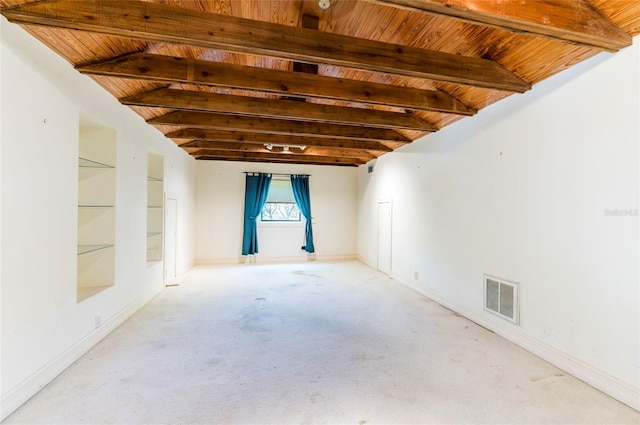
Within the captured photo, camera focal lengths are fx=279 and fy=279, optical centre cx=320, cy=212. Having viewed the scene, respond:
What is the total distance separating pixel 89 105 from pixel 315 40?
220 centimetres

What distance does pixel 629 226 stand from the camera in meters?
1.97

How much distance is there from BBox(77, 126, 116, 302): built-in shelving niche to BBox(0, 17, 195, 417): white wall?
0.24 meters

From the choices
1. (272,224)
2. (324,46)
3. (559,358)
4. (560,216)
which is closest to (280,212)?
(272,224)

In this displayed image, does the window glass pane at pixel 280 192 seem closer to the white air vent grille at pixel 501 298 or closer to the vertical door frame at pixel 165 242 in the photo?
the vertical door frame at pixel 165 242

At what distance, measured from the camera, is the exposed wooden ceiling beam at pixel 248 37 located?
67.7 inches

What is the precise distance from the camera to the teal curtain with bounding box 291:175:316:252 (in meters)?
7.12

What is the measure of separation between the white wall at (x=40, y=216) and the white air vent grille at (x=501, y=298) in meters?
4.11

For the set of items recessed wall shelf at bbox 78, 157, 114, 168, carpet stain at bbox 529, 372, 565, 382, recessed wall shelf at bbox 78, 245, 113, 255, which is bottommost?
carpet stain at bbox 529, 372, 565, 382

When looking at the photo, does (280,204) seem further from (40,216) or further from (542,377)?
(542,377)

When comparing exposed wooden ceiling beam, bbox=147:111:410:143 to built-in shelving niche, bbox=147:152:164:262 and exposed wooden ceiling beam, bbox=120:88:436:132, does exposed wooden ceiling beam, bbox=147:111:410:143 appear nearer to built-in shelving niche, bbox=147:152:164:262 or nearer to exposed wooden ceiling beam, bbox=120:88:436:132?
exposed wooden ceiling beam, bbox=120:88:436:132

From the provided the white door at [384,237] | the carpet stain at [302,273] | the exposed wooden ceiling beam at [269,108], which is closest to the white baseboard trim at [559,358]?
the white door at [384,237]

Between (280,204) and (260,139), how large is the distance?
2.79 meters

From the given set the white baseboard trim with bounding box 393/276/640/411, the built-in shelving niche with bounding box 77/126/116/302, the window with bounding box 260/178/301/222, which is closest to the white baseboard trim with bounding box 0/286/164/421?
the built-in shelving niche with bounding box 77/126/116/302

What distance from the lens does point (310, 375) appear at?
88.8 inches
